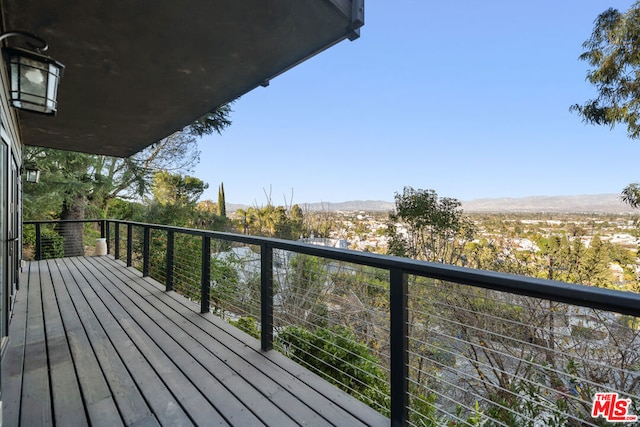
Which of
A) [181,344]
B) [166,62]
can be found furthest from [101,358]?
[166,62]

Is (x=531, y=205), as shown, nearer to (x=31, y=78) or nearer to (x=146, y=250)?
(x=146, y=250)

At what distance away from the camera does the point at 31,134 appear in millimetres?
4844

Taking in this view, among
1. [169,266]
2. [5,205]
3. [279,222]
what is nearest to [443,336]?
[169,266]

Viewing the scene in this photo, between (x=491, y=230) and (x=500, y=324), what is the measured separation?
3.80 meters

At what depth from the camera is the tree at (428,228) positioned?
32.5 feet

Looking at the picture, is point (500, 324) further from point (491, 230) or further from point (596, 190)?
point (596, 190)

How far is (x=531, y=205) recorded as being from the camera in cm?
1680

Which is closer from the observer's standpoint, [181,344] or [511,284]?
[511,284]

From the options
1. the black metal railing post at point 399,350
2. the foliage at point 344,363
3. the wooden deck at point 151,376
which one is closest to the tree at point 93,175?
the wooden deck at point 151,376

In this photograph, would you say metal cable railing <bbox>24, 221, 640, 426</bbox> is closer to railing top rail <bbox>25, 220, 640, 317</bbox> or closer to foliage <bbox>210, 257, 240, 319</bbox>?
railing top rail <bbox>25, 220, 640, 317</bbox>

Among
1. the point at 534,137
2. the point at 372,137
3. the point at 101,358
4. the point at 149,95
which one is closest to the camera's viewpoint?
the point at 101,358

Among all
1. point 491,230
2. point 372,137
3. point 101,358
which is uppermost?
point 372,137
